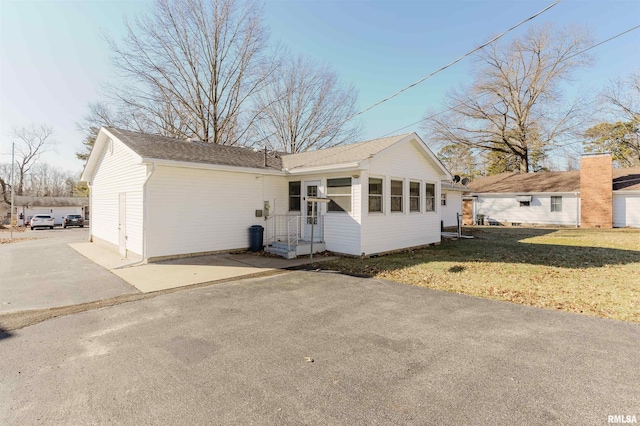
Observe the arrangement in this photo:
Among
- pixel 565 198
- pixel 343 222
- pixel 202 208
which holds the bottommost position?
pixel 343 222

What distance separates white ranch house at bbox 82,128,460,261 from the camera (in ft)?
30.6

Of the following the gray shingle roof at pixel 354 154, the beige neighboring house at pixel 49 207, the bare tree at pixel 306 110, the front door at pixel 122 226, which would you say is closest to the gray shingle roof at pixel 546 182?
the bare tree at pixel 306 110

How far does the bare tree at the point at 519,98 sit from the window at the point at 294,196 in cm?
2382

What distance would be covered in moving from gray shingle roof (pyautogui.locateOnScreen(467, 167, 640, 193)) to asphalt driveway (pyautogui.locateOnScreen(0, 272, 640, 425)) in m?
22.6

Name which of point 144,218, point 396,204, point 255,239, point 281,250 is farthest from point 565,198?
point 144,218

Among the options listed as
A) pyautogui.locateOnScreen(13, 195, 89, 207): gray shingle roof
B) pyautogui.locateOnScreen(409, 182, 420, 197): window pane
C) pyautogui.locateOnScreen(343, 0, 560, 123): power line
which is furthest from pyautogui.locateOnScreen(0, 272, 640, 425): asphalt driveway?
pyautogui.locateOnScreen(13, 195, 89, 207): gray shingle roof

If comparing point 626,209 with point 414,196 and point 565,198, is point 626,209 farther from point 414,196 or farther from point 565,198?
point 414,196

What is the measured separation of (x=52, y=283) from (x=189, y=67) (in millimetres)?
19005

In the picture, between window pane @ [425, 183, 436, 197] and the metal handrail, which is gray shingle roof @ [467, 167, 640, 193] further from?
the metal handrail

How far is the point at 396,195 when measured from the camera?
36.7 ft

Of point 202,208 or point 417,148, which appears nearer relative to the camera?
point 202,208

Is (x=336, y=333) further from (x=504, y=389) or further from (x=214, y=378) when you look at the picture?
(x=504, y=389)

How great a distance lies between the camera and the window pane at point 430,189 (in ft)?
41.7

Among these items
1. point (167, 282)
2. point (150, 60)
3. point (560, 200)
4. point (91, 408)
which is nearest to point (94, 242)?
point (167, 282)
